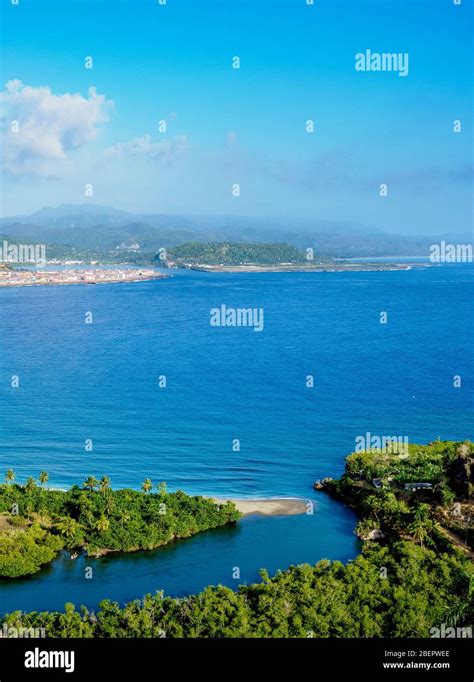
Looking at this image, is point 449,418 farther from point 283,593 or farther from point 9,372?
point 9,372

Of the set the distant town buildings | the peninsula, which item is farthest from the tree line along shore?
the peninsula

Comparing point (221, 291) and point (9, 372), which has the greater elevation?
point (221, 291)

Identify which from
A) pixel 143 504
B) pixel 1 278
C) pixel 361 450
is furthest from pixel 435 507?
pixel 1 278

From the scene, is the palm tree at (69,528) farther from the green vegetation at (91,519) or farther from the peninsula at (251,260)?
the peninsula at (251,260)

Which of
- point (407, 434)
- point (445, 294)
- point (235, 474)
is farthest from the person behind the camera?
point (445, 294)

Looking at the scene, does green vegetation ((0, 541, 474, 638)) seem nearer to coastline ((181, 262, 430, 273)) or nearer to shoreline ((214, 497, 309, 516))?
shoreline ((214, 497, 309, 516))

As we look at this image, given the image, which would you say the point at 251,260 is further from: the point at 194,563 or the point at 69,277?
the point at 194,563
